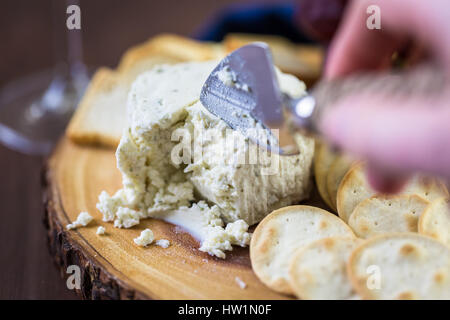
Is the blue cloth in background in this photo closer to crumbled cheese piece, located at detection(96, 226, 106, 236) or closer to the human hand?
crumbled cheese piece, located at detection(96, 226, 106, 236)

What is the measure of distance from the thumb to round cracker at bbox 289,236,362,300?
33cm

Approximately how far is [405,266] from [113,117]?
1.20m

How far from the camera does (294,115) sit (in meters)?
1.22

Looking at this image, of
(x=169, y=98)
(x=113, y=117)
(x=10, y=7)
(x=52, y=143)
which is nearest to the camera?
(x=169, y=98)

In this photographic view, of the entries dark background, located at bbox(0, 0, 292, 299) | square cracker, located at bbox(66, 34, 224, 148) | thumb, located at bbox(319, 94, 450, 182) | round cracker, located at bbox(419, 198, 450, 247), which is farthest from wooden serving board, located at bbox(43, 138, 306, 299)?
thumb, located at bbox(319, 94, 450, 182)

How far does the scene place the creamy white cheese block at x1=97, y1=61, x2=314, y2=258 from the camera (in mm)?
1500

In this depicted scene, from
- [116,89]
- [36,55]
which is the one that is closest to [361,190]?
[116,89]

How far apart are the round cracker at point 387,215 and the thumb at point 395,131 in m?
0.42

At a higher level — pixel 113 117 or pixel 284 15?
pixel 284 15

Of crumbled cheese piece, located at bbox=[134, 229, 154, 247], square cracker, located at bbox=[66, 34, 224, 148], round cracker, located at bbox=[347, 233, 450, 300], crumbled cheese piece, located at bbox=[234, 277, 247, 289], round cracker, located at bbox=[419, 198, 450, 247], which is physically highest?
square cracker, located at bbox=[66, 34, 224, 148]

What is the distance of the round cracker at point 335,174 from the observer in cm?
161

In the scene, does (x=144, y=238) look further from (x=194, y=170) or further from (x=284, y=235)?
(x=284, y=235)
